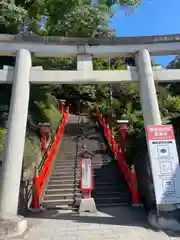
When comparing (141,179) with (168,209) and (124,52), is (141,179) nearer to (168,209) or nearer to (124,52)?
(168,209)

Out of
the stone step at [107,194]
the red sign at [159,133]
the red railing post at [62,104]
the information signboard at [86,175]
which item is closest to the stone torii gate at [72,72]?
the red sign at [159,133]

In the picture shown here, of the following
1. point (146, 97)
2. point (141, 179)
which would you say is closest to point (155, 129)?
point (146, 97)

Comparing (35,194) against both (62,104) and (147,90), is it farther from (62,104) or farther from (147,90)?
(62,104)

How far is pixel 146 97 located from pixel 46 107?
29.2 ft

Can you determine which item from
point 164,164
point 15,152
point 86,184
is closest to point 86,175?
point 86,184

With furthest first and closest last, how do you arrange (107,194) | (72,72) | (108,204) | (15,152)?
(107,194), (108,204), (72,72), (15,152)

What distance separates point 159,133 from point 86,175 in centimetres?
268

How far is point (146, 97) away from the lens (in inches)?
252

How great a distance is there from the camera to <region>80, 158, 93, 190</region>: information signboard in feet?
22.9

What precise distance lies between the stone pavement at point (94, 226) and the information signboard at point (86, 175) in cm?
78

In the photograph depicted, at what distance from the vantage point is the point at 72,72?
669 centimetres

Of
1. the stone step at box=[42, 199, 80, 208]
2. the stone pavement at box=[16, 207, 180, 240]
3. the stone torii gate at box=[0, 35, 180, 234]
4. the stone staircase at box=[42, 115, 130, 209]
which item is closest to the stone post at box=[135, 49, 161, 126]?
the stone torii gate at box=[0, 35, 180, 234]

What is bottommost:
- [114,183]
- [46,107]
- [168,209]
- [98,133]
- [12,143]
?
[168,209]

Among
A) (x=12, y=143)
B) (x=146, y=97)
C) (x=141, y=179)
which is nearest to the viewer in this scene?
(x=12, y=143)
